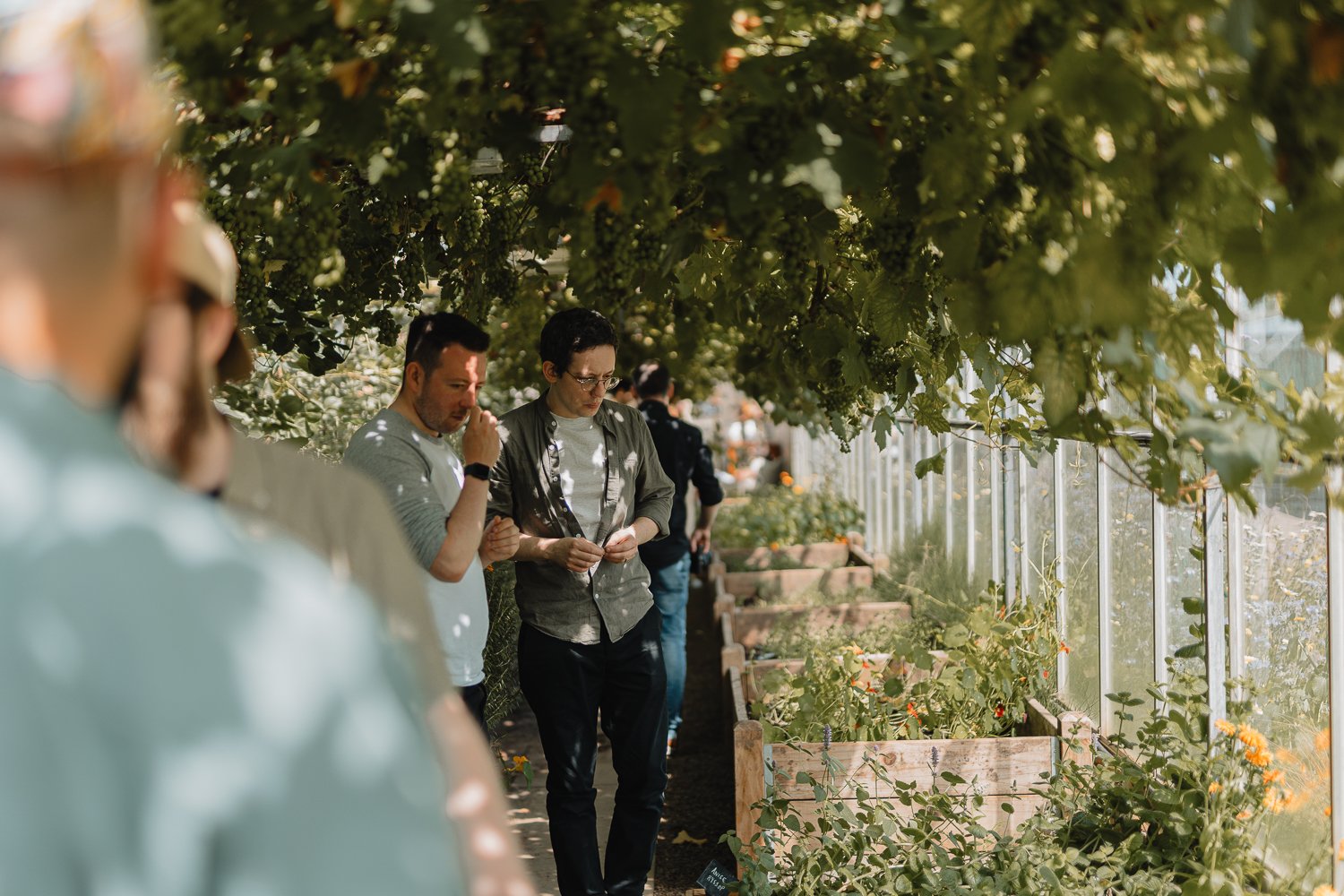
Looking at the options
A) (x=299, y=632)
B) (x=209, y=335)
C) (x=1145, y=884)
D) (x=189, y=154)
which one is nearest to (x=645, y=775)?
(x=1145, y=884)

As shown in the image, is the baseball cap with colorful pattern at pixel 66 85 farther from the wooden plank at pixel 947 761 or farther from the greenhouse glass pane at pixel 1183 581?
the wooden plank at pixel 947 761

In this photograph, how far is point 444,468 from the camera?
121 inches

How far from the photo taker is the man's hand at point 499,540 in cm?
334

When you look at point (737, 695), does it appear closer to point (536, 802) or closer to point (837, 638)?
point (536, 802)

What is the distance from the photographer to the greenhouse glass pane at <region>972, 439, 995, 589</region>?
6.68 meters

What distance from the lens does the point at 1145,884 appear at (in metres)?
3.17

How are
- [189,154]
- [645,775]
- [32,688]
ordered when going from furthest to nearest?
[645,775]
[189,154]
[32,688]

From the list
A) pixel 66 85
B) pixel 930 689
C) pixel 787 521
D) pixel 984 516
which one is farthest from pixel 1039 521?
pixel 787 521

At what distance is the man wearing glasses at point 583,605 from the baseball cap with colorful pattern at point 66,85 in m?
2.99

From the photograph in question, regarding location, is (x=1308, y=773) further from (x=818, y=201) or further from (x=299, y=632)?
(x=299, y=632)

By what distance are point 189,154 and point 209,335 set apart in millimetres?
815

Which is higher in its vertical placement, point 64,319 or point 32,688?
point 64,319

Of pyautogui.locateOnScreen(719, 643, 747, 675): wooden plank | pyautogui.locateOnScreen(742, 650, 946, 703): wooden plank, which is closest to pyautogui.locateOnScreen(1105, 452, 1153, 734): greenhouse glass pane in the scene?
pyautogui.locateOnScreen(742, 650, 946, 703): wooden plank

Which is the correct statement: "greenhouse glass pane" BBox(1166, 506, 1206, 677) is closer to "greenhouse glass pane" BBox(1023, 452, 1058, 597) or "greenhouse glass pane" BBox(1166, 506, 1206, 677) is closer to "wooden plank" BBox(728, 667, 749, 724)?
"greenhouse glass pane" BBox(1023, 452, 1058, 597)
